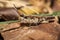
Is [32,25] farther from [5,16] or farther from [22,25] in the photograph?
[5,16]

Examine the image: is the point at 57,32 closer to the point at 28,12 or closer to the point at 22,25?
the point at 22,25

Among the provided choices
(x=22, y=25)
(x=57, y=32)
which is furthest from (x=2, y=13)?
(x=57, y=32)

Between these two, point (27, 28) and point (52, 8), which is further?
point (52, 8)

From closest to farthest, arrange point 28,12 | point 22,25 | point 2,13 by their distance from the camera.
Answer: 1. point 22,25
2. point 2,13
3. point 28,12

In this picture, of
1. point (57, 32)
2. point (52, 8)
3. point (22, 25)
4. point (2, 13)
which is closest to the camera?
point (57, 32)

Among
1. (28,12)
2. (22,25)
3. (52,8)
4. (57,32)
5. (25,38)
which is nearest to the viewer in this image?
(25,38)

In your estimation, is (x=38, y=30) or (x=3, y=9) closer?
(x=38, y=30)

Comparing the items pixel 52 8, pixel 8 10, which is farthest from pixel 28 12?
pixel 52 8

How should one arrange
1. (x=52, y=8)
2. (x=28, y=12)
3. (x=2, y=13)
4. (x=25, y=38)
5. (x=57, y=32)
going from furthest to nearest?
(x=52, y=8) < (x=28, y=12) < (x=2, y=13) < (x=57, y=32) < (x=25, y=38)

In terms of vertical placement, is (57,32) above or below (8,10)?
below
